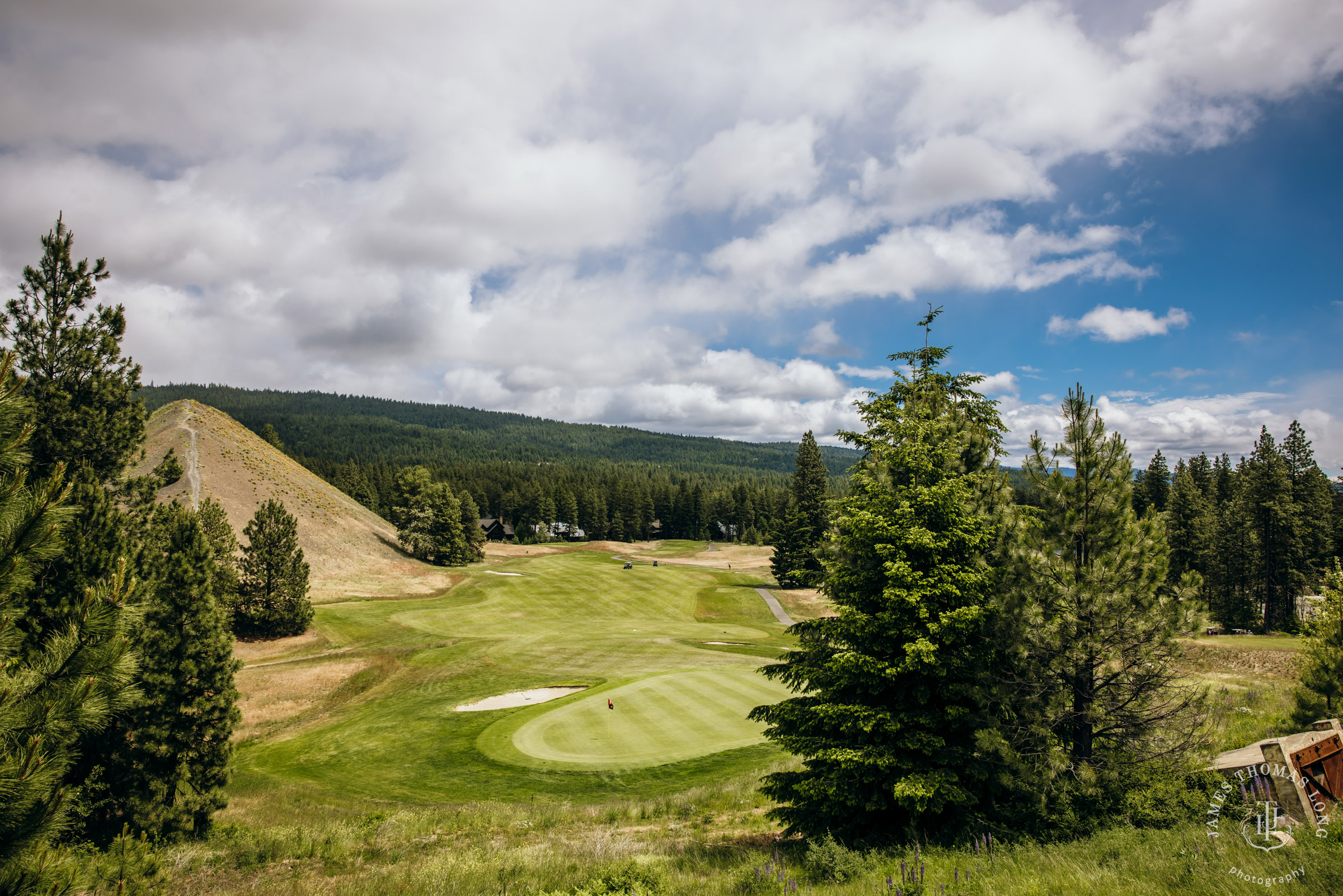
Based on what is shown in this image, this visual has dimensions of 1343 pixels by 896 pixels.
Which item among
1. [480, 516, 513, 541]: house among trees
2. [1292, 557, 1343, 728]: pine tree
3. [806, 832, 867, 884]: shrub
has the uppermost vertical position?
[1292, 557, 1343, 728]: pine tree

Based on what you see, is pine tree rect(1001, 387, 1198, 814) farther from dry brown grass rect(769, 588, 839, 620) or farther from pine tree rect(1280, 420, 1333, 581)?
pine tree rect(1280, 420, 1333, 581)

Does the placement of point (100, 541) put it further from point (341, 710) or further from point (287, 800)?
point (341, 710)

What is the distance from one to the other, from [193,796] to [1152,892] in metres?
17.8

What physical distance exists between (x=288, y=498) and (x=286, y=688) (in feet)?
129

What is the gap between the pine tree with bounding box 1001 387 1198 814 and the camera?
9930 mm

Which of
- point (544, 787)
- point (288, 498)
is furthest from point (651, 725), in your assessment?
point (288, 498)

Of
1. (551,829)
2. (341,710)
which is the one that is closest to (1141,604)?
(551,829)

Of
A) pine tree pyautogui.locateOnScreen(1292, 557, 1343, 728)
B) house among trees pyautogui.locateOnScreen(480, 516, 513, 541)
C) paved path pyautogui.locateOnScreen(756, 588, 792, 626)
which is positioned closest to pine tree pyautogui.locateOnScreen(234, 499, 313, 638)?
paved path pyautogui.locateOnScreen(756, 588, 792, 626)

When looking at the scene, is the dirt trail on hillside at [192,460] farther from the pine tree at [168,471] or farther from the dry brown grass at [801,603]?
the dry brown grass at [801,603]

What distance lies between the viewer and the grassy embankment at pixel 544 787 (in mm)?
8562

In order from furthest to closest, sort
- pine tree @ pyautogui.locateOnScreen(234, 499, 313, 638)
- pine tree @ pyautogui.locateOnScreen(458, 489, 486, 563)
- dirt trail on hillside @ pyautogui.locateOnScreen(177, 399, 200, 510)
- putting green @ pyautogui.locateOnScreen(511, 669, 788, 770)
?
pine tree @ pyautogui.locateOnScreen(458, 489, 486, 563), dirt trail on hillside @ pyautogui.locateOnScreen(177, 399, 200, 510), pine tree @ pyautogui.locateOnScreen(234, 499, 313, 638), putting green @ pyautogui.locateOnScreen(511, 669, 788, 770)

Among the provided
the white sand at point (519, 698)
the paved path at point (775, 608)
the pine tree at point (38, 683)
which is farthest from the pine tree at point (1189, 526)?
the pine tree at point (38, 683)

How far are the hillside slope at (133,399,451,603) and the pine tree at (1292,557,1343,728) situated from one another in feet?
181

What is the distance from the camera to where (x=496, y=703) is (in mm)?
27531
